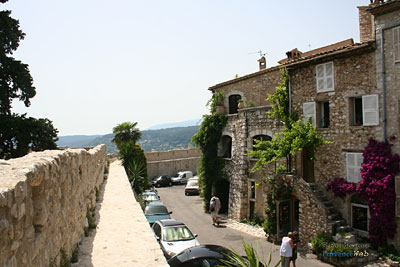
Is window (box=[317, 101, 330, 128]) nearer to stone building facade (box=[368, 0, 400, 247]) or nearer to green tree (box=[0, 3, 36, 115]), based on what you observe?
stone building facade (box=[368, 0, 400, 247])

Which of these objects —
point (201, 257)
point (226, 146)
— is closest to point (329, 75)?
point (226, 146)

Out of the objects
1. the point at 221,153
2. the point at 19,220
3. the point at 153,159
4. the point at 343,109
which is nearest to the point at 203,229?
the point at 221,153

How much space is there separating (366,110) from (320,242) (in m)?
6.00

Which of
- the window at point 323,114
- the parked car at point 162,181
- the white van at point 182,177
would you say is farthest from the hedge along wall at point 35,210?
the white van at point 182,177

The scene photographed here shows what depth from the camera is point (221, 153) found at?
25.1 meters

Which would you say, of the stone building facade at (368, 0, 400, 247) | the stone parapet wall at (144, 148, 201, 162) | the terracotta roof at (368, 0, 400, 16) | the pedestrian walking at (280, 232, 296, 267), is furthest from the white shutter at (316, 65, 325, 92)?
the stone parapet wall at (144, 148, 201, 162)

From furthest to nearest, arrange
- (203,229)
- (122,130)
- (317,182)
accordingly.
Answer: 1. (122,130)
2. (203,229)
3. (317,182)

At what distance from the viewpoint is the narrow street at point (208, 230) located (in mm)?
15666

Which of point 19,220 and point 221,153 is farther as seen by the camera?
point 221,153

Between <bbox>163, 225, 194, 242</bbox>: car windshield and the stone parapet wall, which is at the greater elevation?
the stone parapet wall

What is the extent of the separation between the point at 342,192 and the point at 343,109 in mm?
3791

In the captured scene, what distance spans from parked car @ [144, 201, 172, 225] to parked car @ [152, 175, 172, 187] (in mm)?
17874

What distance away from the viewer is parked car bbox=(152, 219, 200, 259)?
40.3 feet

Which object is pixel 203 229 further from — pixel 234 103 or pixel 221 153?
pixel 234 103
